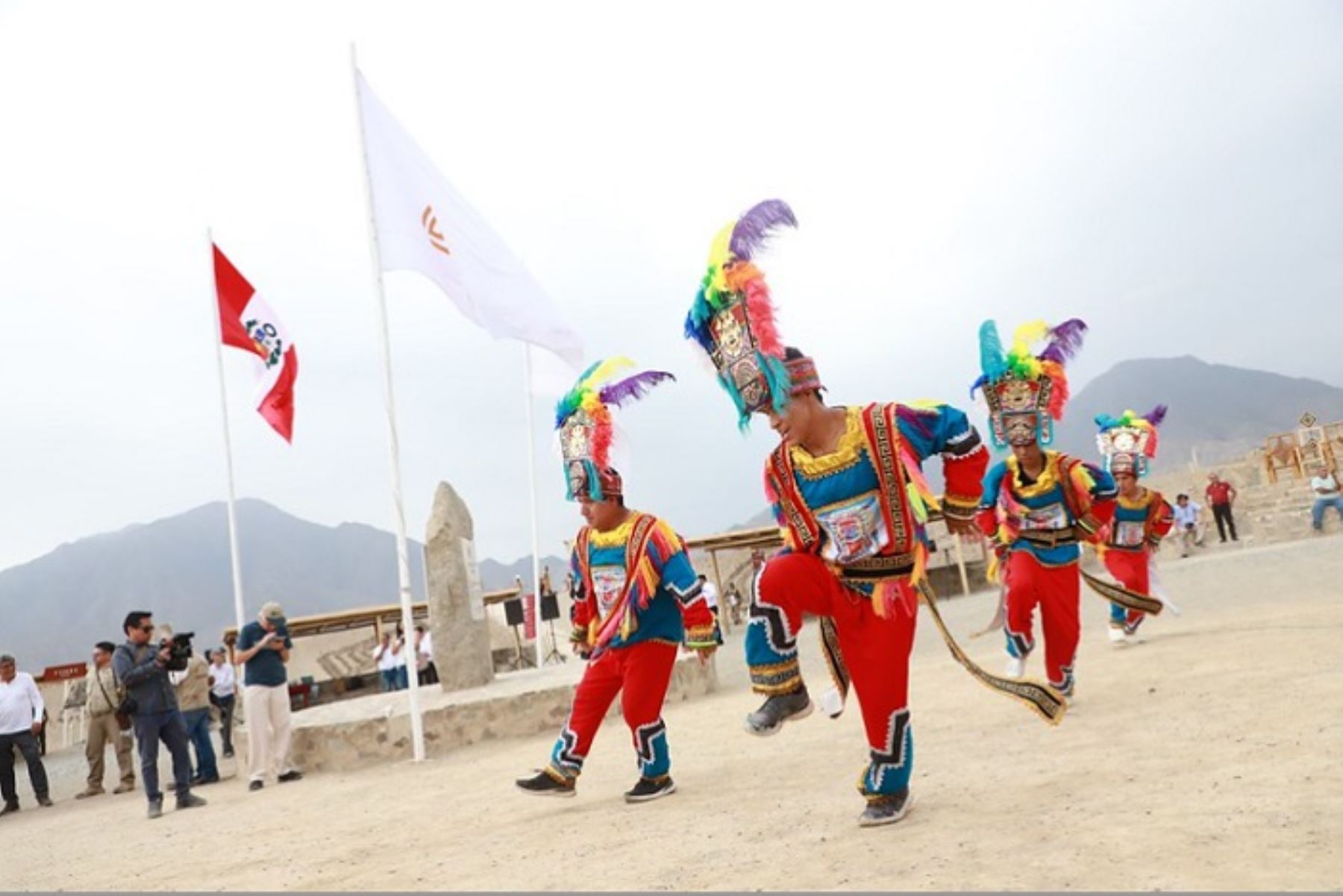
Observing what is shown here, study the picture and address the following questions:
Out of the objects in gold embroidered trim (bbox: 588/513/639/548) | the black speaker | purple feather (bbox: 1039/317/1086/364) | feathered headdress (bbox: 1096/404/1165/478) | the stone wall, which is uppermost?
purple feather (bbox: 1039/317/1086/364)

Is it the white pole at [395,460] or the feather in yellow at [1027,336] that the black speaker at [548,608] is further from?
the feather in yellow at [1027,336]

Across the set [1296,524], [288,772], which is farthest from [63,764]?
[1296,524]

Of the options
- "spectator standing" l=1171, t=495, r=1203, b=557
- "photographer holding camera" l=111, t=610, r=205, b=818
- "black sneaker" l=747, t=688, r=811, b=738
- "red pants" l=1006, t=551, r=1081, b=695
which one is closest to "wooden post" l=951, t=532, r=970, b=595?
"spectator standing" l=1171, t=495, r=1203, b=557

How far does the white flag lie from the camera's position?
9.59 m

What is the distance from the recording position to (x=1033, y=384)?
6520mm

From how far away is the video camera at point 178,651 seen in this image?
28.2 ft

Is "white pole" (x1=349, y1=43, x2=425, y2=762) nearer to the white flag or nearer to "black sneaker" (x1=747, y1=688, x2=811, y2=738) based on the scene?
the white flag

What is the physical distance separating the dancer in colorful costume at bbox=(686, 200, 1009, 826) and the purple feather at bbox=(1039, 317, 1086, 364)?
2731mm

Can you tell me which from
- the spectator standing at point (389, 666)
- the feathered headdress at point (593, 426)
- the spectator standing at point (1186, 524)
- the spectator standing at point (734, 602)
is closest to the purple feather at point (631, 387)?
the feathered headdress at point (593, 426)

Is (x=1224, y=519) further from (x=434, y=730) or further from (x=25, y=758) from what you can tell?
(x=25, y=758)

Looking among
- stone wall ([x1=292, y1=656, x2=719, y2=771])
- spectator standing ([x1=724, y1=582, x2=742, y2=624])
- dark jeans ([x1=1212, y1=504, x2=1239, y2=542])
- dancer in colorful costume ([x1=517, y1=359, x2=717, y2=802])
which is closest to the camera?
dancer in colorful costume ([x1=517, y1=359, x2=717, y2=802])

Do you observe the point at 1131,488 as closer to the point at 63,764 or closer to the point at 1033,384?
the point at 1033,384

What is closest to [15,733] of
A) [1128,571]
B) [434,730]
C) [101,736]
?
[101,736]

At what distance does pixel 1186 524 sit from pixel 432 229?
18.1 metres
